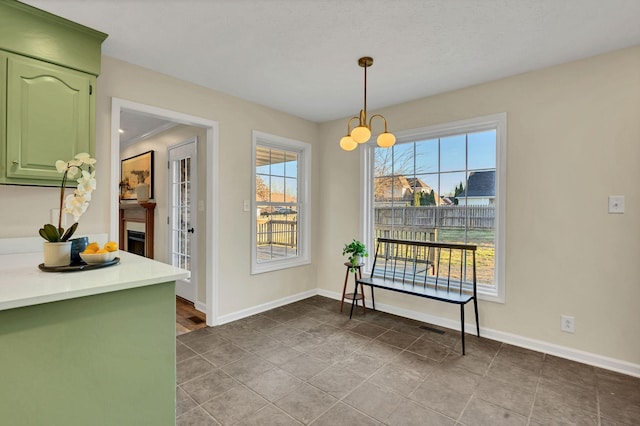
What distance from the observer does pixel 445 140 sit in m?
3.29

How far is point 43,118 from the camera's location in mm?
1905

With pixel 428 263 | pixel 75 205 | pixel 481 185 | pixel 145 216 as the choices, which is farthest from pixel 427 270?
pixel 145 216

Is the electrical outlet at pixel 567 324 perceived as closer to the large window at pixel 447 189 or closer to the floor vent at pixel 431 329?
the large window at pixel 447 189

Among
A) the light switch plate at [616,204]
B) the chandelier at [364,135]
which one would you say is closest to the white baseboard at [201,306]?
the chandelier at [364,135]

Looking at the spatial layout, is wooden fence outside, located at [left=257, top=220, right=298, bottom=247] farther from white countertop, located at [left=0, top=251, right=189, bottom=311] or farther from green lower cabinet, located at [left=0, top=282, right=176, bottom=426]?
green lower cabinet, located at [left=0, top=282, right=176, bottom=426]

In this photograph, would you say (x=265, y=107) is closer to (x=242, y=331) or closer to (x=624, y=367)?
(x=242, y=331)

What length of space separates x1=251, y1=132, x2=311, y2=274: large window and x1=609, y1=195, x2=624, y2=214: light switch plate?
3.07m

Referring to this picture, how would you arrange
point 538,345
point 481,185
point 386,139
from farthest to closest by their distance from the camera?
point 481,185, point 538,345, point 386,139

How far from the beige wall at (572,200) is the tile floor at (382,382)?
34 cm

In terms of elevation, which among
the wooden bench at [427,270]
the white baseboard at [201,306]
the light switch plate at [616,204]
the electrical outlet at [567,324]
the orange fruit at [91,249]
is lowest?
the white baseboard at [201,306]

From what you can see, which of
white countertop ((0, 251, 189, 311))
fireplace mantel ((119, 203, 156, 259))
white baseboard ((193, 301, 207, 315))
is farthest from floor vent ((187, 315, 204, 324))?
white countertop ((0, 251, 189, 311))

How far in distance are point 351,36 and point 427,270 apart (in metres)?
2.40

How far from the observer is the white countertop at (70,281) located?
1091mm

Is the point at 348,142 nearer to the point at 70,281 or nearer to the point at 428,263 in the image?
the point at 428,263
